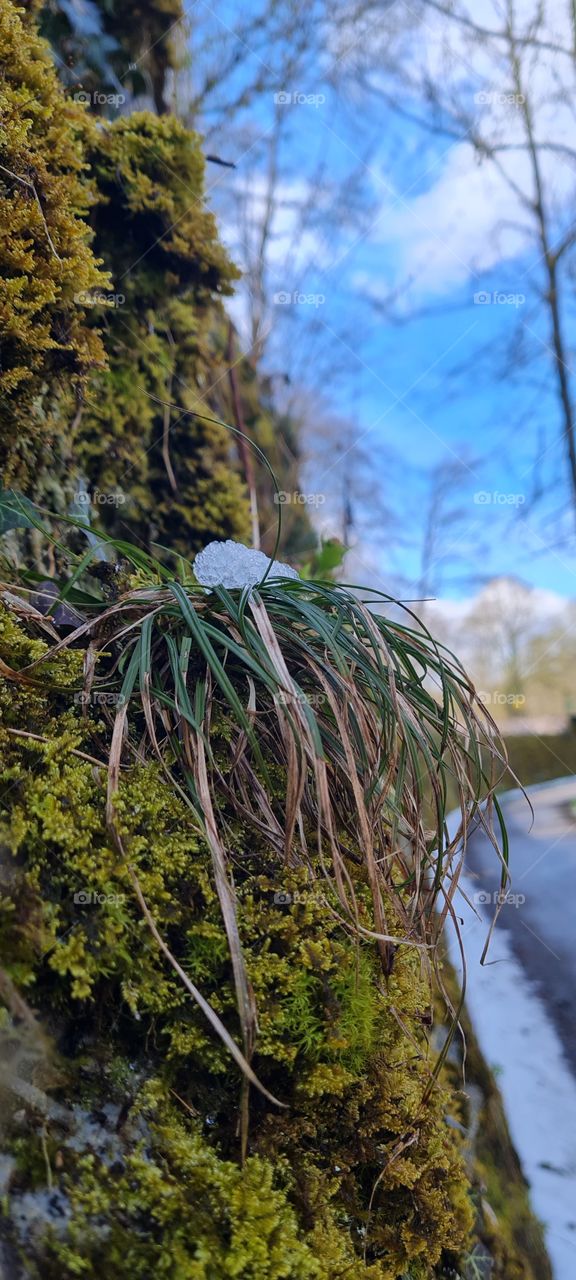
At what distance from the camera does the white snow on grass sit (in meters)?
1.64

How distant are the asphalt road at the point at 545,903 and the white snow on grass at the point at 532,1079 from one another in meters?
0.07

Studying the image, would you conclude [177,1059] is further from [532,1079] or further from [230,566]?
[532,1079]

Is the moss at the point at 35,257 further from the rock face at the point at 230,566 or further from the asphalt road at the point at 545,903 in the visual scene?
the asphalt road at the point at 545,903

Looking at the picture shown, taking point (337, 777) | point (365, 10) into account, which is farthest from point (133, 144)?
point (365, 10)

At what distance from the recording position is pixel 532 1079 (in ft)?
6.67

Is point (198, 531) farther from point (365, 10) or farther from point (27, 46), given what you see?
point (365, 10)

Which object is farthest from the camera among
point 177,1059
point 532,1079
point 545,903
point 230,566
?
point 545,903

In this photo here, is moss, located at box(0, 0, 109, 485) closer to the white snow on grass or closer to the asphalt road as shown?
the asphalt road

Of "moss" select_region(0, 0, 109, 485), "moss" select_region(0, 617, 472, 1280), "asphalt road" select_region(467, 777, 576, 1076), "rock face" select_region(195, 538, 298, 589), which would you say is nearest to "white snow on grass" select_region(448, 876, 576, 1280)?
"asphalt road" select_region(467, 777, 576, 1076)

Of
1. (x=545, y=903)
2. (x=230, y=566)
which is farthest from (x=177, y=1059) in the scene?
(x=545, y=903)

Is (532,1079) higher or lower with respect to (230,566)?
lower

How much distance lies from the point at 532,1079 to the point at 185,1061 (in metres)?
1.61

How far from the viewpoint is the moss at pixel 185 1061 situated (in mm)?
756

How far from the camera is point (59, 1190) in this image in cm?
74
